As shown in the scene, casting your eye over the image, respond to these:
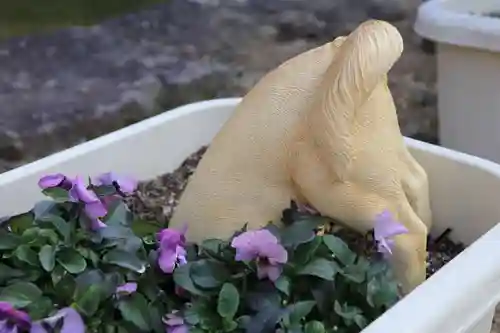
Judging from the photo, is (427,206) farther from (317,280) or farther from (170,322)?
(170,322)

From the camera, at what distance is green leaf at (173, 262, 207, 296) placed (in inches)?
29.6

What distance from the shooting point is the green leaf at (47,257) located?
29.5 inches

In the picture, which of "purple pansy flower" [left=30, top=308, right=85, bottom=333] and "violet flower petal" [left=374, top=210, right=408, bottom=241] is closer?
"purple pansy flower" [left=30, top=308, right=85, bottom=333]

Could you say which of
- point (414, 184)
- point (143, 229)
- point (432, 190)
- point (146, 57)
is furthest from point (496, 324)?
point (146, 57)

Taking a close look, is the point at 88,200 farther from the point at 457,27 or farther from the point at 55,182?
the point at 457,27

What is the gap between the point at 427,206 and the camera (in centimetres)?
104

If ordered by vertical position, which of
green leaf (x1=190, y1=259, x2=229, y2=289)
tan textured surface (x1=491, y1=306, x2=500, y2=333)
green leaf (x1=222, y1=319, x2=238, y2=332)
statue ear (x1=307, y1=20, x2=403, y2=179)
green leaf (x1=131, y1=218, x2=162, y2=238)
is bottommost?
tan textured surface (x1=491, y1=306, x2=500, y2=333)

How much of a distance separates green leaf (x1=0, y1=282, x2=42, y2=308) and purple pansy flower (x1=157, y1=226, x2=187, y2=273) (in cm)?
11

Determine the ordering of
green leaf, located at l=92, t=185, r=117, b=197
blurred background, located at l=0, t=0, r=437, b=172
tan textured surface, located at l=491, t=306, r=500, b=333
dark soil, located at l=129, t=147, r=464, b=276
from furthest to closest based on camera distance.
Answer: blurred background, located at l=0, t=0, r=437, b=172
tan textured surface, located at l=491, t=306, r=500, b=333
dark soil, located at l=129, t=147, r=464, b=276
green leaf, located at l=92, t=185, r=117, b=197

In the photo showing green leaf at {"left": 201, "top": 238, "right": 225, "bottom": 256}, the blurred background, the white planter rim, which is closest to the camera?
green leaf at {"left": 201, "top": 238, "right": 225, "bottom": 256}

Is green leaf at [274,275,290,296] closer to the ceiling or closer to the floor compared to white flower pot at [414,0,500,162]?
closer to the ceiling

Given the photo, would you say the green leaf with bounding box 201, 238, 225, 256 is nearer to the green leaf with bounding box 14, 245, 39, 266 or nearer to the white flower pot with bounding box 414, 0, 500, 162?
the green leaf with bounding box 14, 245, 39, 266

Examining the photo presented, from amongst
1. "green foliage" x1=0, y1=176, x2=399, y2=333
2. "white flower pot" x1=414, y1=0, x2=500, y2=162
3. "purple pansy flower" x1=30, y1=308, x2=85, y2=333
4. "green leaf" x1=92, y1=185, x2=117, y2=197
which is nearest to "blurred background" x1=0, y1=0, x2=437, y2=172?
"white flower pot" x1=414, y1=0, x2=500, y2=162

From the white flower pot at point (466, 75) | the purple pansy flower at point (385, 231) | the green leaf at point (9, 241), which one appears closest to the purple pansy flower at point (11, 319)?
the green leaf at point (9, 241)
